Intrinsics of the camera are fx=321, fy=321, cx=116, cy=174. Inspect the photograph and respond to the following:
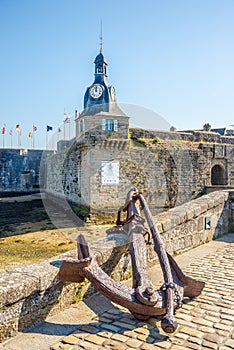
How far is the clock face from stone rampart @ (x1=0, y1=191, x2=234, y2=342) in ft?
53.0

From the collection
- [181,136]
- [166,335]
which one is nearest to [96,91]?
[181,136]

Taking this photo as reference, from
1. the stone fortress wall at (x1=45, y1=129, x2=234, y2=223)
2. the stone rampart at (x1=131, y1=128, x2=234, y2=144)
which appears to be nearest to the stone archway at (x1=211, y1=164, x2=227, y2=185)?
the stone fortress wall at (x1=45, y1=129, x2=234, y2=223)

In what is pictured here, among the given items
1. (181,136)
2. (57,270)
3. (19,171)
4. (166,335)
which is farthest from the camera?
(19,171)

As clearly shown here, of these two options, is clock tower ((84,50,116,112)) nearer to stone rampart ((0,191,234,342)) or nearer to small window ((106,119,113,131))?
small window ((106,119,113,131))

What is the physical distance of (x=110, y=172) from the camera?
15156mm

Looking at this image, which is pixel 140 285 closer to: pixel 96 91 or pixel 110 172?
pixel 110 172

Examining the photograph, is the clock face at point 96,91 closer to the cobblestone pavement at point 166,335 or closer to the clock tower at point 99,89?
the clock tower at point 99,89

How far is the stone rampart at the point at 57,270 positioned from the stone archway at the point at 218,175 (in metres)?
13.9

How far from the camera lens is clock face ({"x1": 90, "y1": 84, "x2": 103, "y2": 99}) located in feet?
68.9

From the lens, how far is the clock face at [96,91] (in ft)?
68.9

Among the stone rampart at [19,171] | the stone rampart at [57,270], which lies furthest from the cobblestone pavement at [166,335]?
the stone rampart at [19,171]

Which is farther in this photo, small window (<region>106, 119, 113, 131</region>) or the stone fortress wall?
the stone fortress wall

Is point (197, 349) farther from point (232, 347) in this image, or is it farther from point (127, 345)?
point (127, 345)

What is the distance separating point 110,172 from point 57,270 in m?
12.4
